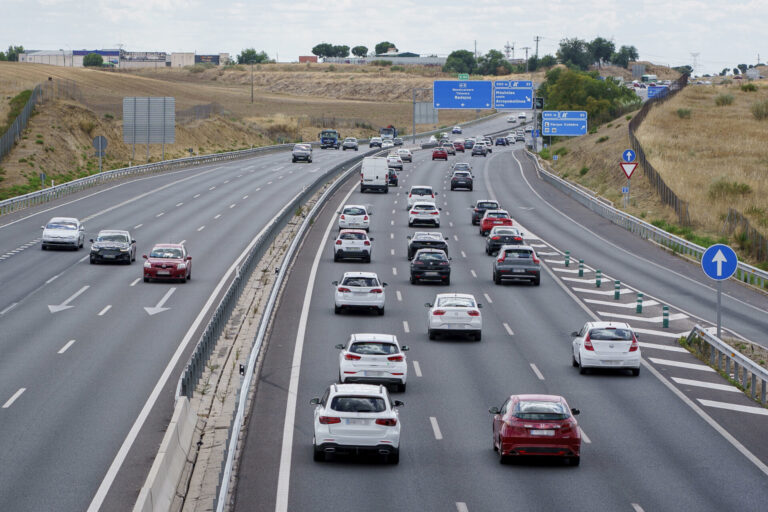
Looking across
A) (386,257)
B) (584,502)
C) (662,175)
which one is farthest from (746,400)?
(662,175)

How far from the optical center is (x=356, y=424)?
19859 mm

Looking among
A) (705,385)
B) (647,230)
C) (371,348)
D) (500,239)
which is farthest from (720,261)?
(647,230)

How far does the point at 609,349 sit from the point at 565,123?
273ft

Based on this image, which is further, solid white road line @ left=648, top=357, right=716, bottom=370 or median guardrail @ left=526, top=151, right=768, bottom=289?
median guardrail @ left=526, top=151, right=768, bottom=289

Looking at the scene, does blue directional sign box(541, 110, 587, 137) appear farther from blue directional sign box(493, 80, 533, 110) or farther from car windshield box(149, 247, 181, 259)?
car windshield box(149, 247, 181, 259)

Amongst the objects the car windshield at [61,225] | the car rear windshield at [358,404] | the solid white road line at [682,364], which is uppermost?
the car rear windshield at [358,404]

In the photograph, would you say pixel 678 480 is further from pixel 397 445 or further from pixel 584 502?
pixel 397 445

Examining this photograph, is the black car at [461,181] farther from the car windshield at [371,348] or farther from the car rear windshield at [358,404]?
the car rear windshield at [358,404]

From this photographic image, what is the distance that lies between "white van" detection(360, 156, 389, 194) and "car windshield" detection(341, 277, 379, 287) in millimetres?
41124

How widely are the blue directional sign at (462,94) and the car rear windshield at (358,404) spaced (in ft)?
303

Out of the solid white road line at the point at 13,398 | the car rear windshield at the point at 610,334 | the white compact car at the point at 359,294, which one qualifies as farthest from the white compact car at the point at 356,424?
the white compact car at the point at 359,294

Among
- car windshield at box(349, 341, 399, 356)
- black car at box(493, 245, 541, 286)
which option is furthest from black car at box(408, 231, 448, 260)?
car windshield at box(349, 341, 399, 356)

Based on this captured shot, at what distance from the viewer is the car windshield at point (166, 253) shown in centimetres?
4212

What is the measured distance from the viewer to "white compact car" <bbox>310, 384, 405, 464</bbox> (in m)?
19.8
